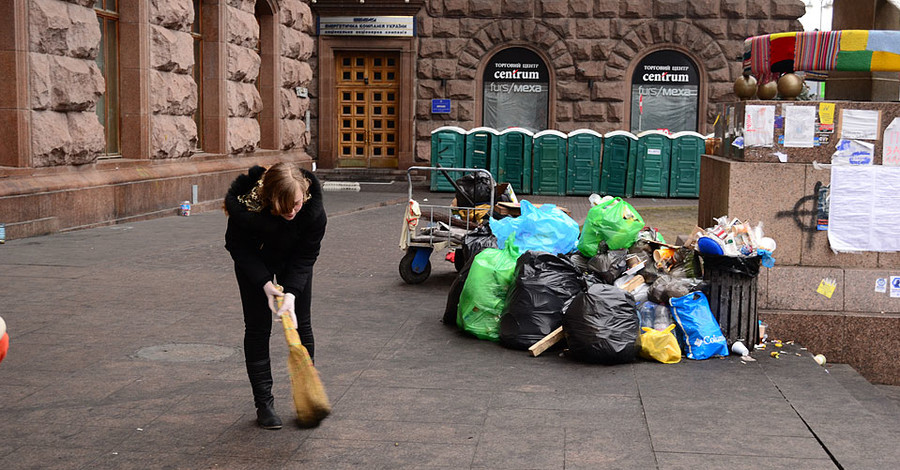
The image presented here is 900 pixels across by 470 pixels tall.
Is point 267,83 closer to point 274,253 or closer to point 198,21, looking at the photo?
point 198,21

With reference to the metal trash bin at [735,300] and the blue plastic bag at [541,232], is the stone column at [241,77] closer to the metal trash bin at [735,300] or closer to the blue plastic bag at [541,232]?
the blue plastic bag at [541,232]

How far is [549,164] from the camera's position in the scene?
73.5 ft

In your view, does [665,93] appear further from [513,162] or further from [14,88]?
[14,88]

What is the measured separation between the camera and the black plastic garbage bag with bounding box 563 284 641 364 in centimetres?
666

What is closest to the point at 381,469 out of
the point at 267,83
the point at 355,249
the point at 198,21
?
the point at 355,249

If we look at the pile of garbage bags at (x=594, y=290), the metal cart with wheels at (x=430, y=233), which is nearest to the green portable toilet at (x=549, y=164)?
the metal cart with wheels at (x=430, y=233)

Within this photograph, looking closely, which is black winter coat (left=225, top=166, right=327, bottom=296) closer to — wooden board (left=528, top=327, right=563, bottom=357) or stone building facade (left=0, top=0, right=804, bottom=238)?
wooden board (left=528, top=327, right=563, bottom=357)

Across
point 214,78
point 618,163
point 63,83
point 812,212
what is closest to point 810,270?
point 812,212

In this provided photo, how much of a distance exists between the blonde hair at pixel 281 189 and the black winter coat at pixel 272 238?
0.13 m

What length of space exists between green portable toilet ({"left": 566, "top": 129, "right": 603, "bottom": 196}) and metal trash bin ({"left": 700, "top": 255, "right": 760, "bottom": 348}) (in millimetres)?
15273

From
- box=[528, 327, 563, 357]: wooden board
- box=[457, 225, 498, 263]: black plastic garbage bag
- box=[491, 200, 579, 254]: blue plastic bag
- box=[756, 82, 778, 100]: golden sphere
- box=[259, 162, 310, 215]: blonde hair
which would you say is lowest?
box=[528, 327, 563, 357]: wooden board

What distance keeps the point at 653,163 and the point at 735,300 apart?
15.4 m

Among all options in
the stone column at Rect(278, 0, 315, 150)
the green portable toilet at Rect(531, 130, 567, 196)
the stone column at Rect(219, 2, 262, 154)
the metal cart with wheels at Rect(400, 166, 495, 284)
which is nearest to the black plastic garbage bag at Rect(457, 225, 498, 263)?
the metal cart with wheels at Rect(400, 166, 495, 284)

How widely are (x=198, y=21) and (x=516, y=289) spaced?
1215cm
